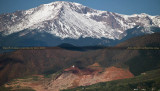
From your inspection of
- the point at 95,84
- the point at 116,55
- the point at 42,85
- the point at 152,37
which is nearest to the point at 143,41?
the point at 152,37

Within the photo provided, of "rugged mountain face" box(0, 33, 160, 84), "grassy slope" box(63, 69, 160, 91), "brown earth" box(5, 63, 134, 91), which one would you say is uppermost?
"rugged mountain face" box(0, 33, 160, 84)

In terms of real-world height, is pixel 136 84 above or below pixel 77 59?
below

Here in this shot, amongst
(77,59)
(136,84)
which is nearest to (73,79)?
(77,59)

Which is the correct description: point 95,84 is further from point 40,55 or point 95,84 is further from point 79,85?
point 40,55

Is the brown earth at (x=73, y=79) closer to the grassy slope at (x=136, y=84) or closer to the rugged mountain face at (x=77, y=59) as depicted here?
the rugged mountain face at (x=77, y=59)

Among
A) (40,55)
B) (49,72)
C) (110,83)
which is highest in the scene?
(40,55)

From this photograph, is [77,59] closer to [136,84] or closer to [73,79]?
[73,79]

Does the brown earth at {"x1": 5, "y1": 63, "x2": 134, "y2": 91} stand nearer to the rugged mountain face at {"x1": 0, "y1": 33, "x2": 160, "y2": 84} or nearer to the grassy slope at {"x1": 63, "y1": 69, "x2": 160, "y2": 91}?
the rugged mountain face at {"x1": 0, "y1": 33, "x2": 160, "y2": 84}

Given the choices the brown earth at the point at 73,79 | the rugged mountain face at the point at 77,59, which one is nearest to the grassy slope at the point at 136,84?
the brown earth at the point at 73,79

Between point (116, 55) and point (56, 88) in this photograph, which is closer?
point (56, 88)

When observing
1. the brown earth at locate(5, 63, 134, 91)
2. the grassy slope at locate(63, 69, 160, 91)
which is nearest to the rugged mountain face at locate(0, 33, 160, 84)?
the brown earth at locate(5, 63, 134, 91)

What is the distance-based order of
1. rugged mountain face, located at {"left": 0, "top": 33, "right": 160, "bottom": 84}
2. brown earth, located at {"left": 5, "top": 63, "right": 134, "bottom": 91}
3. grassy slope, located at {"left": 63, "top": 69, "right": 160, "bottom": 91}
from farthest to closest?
rugged mountain face, located at {"left": 0, "top": 33, "right": 160, "bottom": 84}, brown earth, located at {"left": 5, "top": 63, "right": 134, "bottom": 91}, grassy slope, located at {"left": 63, "top": 69, "right": 160, "bottom": 91}
